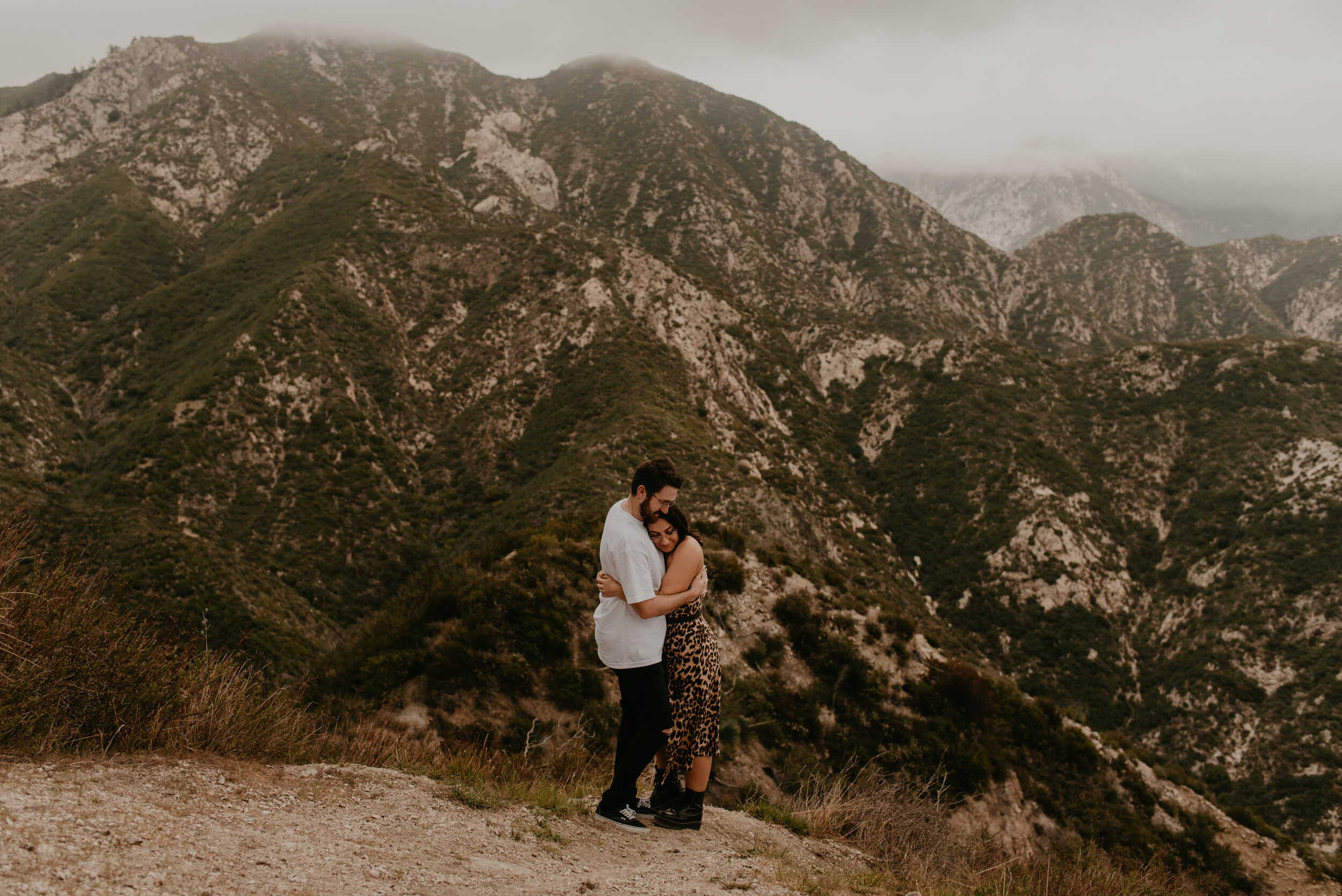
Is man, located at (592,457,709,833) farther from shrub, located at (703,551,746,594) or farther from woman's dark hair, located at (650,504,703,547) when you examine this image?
shrub, located at (703,551,746,594)

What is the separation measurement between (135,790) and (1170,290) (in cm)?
17235

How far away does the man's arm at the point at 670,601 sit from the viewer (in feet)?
17.6

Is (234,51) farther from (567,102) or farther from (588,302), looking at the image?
(588,302)

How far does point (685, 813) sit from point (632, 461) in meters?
37.9

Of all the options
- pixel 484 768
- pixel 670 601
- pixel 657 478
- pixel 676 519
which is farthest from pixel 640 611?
pixel 484 768

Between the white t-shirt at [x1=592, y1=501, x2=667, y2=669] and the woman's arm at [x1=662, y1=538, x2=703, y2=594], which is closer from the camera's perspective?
the white t-shirt at [x1=592, y1=501, x2=667, y2=669]

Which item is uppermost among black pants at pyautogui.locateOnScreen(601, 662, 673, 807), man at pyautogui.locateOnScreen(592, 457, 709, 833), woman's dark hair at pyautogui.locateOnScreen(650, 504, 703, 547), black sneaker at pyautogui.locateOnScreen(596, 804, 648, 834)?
woman's dark hair at pyautogui.locateOnScreen(650, 504, 703, 547)

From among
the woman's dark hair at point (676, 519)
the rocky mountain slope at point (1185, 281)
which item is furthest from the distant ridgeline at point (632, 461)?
the rocky mountain slope at point (1185, 281)

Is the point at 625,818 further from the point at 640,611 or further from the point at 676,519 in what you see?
the point at 676,519

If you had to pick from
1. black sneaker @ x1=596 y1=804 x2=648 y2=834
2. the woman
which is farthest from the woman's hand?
black sneaker @ x1=596 y1=804 x2=648 y2=834

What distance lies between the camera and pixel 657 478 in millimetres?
5664

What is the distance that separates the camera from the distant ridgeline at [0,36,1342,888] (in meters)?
17.0

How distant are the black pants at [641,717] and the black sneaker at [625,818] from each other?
40cm

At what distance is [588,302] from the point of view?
63.2 m
